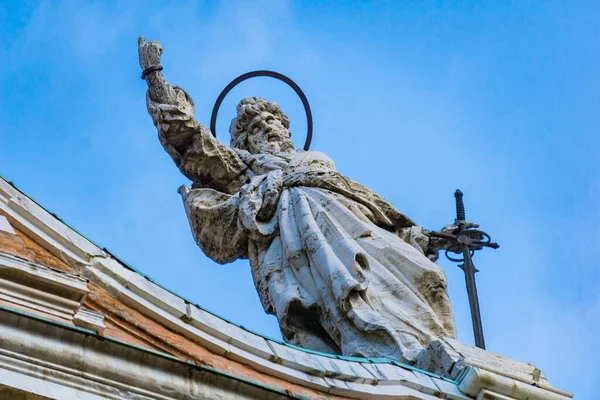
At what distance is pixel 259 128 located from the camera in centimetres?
1539

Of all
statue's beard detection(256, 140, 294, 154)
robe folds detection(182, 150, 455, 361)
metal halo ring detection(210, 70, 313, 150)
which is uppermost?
metal halo ring detection(210, 70, 313, 150)

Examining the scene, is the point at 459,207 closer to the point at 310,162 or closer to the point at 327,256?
the point at 310,162

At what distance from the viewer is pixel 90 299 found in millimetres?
9195

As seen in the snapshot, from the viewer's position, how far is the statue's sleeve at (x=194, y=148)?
556 inches

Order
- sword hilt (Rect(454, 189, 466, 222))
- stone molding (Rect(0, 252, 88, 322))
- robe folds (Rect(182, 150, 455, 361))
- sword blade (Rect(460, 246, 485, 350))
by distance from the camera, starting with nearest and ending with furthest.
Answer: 1. stone molding (Rect(0, 252, 88, 322))
2. robe folds (Rect(182, 150, 455, 361))
3. sword blade (Rect(460, 246, 485, 350))
4. sword hilt (Rect(454, 189, 466, 222))

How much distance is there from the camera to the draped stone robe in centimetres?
1213

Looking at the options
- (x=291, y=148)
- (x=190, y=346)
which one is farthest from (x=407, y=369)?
(x=291, y=148)

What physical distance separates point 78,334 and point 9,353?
0.40 meters

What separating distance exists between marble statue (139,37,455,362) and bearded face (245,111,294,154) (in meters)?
0.01

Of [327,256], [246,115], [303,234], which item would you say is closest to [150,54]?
[246,115]

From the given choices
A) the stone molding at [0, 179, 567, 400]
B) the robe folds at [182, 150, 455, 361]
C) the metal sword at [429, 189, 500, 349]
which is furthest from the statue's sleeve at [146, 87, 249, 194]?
the stone molding at [0, 179, 567, 400]

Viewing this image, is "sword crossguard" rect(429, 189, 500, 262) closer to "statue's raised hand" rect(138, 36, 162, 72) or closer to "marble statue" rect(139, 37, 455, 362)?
"marble statue" rect(139, 37, 455, 362)

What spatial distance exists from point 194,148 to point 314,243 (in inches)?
81.0

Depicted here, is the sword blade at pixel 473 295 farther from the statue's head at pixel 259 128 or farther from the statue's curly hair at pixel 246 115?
the statue's curly hair at pixel 246 115
